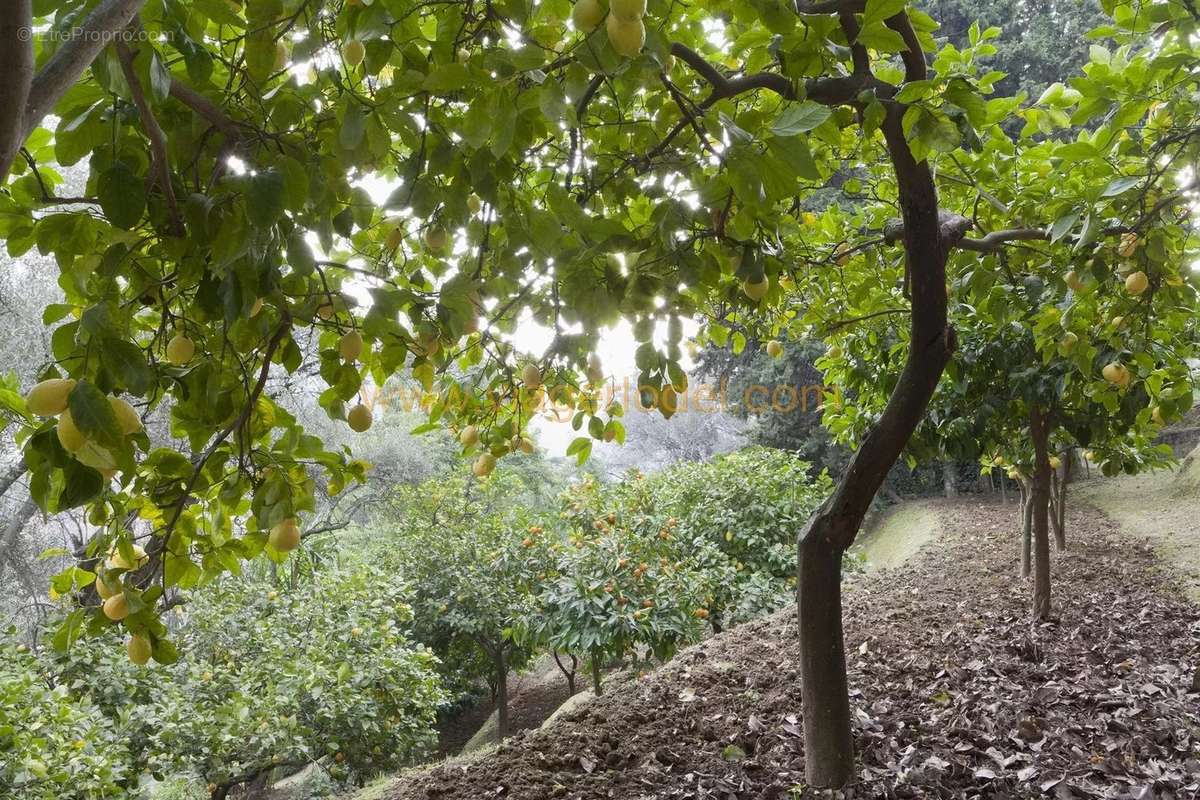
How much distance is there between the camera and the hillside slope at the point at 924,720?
1.80 meters

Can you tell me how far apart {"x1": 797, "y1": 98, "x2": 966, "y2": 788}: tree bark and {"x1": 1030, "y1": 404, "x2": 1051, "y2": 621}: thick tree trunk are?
1993mm

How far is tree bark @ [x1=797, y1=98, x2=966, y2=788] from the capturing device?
175 centimetres

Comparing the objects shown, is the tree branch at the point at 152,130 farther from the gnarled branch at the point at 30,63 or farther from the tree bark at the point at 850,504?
the tree bark at the point at 850,504

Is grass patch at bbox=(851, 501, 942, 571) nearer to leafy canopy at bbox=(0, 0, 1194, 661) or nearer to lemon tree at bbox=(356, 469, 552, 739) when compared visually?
lemon tree at bbox=(356, 469, 552, 739)

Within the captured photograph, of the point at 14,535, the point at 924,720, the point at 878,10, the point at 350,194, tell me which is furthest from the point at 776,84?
the point at 14,535

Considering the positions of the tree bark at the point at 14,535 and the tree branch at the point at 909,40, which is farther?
the tree bark at the point at 14,535

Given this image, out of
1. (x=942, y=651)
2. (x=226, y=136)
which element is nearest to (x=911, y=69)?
(x=226, y=136)

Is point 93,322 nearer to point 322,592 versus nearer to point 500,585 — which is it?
point 322,592

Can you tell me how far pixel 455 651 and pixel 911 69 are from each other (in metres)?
8.25

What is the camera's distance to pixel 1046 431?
11.9 ft

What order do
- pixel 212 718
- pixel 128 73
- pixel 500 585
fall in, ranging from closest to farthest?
pixel 128 73
pixel 212 718
pixel 500 585

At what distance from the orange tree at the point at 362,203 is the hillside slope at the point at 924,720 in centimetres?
33

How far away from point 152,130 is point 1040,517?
389 centimetres

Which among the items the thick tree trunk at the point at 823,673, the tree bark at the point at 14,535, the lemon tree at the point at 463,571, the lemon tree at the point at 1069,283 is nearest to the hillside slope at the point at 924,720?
the thick tree trunk at the point at 823,673
